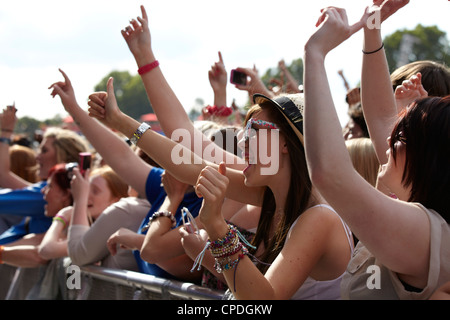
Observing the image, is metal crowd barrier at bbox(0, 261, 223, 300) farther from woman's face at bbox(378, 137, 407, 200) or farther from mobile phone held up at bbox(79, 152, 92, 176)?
woman's face at bbox(378, 137, 407, 200)

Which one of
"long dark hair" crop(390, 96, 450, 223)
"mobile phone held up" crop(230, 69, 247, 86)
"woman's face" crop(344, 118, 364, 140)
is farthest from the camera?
"woman's face" crop(344, 118, 364, 140)

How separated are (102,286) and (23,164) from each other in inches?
124

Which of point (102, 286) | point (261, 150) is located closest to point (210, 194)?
point (261, 150)

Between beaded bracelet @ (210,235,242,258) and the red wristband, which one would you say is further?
the red wristband

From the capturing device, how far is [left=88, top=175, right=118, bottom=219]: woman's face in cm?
426

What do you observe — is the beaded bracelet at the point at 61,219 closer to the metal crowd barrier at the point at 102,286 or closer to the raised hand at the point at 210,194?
the metal crowd barrier at the point at 102,286

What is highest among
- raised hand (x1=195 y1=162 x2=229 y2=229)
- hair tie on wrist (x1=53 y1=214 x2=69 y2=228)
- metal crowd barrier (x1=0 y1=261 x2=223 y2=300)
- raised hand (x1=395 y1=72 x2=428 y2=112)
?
raised hand (x1=395 y1=72 x2=428 y2=112)

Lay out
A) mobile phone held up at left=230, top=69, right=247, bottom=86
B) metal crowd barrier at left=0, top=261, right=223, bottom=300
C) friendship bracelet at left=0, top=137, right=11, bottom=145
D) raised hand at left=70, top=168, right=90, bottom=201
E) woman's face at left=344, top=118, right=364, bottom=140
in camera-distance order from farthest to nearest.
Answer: friendship bracelet at left=0, top=137, right=11, bottom=145
woman's face at left=344, top=118, right=364, bottom=140
raised hand at left=70, top=168, right=90, bottom=201
mobile phone held up at left=230, top=69, right=247, bottom=86
metal crowd barrier at left=0, top=261, right=223, bottom=300

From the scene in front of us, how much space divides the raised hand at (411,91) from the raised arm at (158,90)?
2.90 ft

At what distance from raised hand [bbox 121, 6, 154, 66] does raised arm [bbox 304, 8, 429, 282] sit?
146cm

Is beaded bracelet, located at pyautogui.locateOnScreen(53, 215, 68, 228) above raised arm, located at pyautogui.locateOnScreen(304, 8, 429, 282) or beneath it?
beneath

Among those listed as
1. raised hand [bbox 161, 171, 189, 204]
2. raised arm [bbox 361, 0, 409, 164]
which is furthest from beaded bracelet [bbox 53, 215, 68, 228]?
raised arm [bbox 361, 0, 409, 164]

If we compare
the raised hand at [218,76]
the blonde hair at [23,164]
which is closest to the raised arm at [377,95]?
the raised hand at [218,76]
